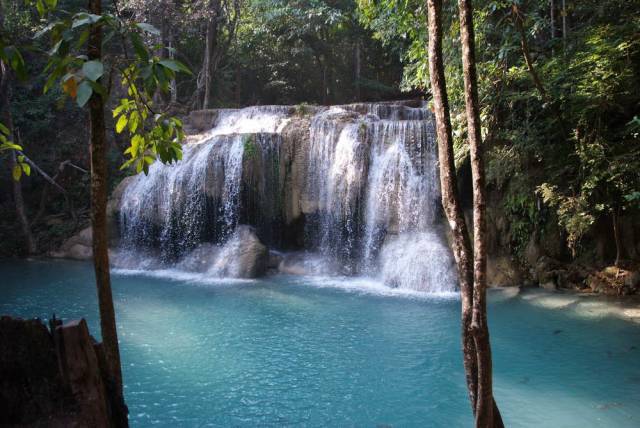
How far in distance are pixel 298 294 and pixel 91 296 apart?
372 cm

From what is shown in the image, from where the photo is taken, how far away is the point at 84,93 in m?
1.68

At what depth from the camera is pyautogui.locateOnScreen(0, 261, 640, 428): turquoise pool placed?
4.72 m

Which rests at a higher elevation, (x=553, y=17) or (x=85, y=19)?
(x=553, y=17)

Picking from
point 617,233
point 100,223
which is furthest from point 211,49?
point 100,223

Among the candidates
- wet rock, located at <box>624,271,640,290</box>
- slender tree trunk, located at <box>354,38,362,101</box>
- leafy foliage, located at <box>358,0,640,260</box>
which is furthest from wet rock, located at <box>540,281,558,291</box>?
slender tree trunk, located at <box>354,38,362,101</box>

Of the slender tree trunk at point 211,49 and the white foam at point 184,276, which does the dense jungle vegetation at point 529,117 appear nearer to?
the slender tree trunk at point 211,49

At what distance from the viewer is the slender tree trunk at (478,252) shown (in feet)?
8.38

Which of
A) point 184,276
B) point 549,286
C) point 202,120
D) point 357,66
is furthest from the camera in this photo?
point 357,66

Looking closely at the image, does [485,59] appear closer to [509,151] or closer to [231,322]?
[509,151]

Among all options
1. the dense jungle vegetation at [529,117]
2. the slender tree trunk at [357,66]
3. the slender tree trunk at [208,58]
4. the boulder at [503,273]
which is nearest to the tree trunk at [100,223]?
the dense jungle vegetation at [529,117]

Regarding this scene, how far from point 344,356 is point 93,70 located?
510 cm

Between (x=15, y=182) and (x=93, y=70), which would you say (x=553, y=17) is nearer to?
(x=93, y=70)

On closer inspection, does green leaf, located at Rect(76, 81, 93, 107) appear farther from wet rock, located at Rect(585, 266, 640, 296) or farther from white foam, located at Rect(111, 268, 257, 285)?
white foam, located at Rect(111, 268, 257, 285)

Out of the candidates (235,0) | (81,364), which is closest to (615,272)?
(81,364)
